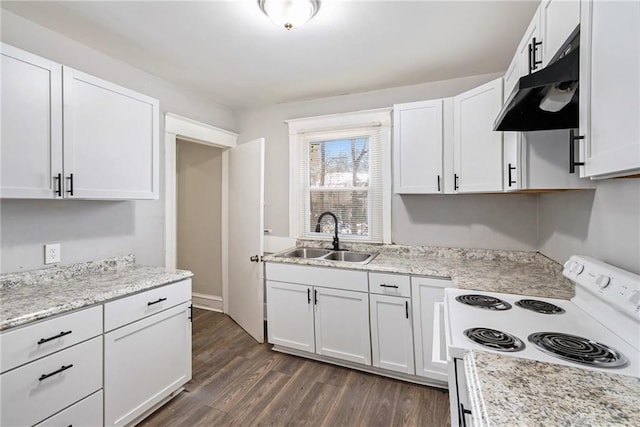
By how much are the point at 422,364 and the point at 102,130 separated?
267 centimetres

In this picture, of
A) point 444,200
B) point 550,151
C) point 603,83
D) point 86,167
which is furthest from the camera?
point 444,200

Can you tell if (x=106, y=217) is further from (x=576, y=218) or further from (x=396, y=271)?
(x=576, y=218)

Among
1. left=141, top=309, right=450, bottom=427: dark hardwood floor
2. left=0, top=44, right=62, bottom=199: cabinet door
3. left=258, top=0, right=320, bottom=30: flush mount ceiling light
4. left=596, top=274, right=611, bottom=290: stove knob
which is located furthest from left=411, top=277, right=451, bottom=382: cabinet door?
left=0, top=44, right=62, bottom=199: cabinet door

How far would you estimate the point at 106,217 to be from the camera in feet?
7.20

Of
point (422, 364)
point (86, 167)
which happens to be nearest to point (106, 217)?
point (86, 167)

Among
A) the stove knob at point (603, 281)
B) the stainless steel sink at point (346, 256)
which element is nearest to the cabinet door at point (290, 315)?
the stainless steel sink at point (346, 256)

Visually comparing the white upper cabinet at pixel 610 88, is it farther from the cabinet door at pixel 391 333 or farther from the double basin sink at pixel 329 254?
the double basin sink at pixel 329 254

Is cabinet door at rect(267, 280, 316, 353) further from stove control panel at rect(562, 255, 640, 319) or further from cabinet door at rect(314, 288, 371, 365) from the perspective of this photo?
stove control panel at rect(562, 255, 640, 319)

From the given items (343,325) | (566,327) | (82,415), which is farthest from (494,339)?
(82,415)

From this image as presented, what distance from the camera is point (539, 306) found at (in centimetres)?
137

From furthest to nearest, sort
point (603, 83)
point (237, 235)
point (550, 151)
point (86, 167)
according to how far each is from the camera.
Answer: point (237, 235) → point (86, 167) → point (550, 151) → point (603, 83)

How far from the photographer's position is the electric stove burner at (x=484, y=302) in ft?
4.57

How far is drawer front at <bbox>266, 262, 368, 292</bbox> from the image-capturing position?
2.33 m

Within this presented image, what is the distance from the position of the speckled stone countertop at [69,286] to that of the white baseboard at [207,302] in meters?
1.63
